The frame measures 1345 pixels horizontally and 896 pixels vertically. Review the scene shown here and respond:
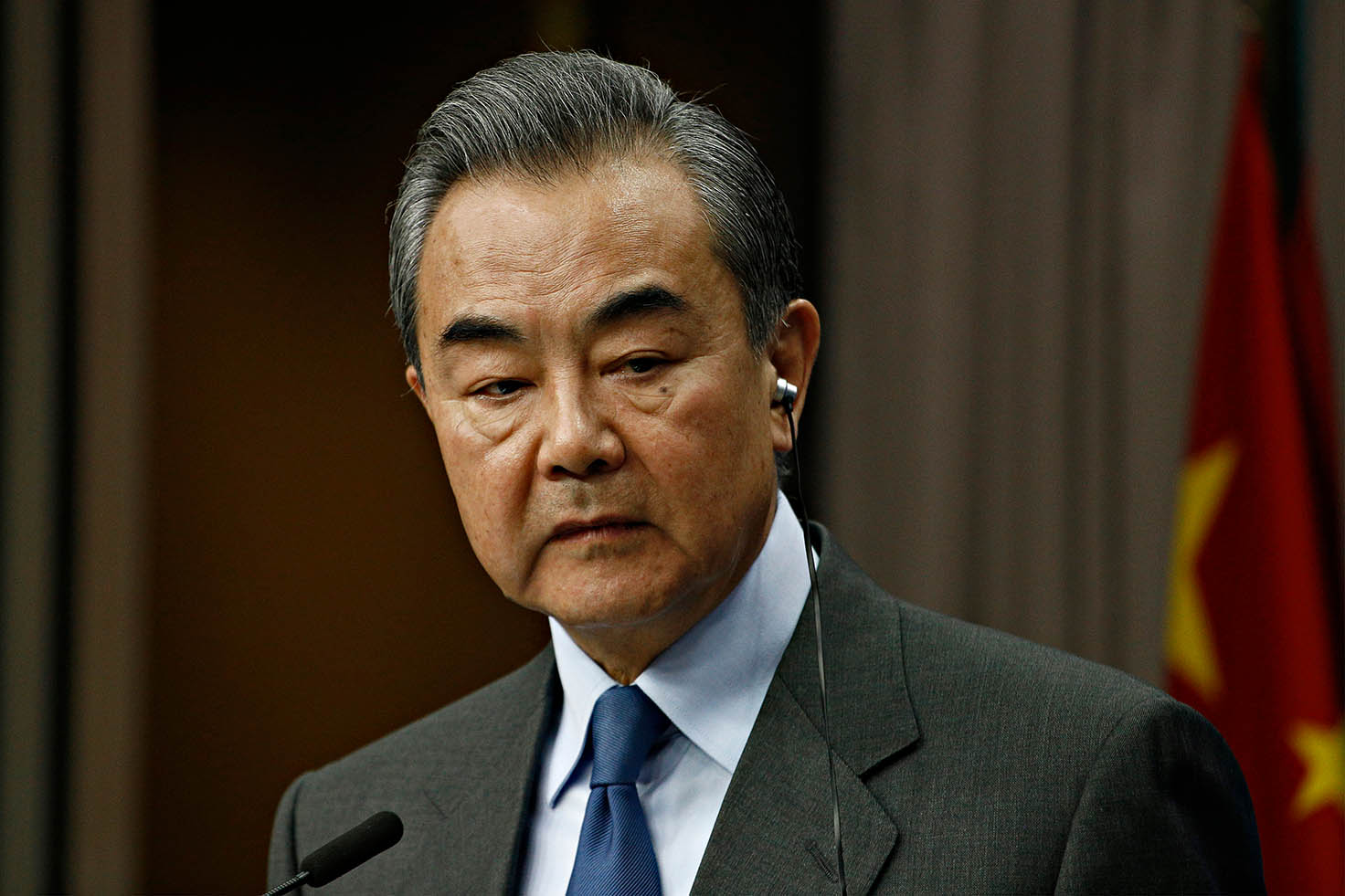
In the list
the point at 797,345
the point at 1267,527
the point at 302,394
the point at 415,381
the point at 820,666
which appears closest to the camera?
the point at 820,666

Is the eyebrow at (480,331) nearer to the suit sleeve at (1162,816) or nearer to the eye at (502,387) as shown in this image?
the eye at (502,387)

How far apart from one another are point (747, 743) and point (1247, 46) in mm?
2280

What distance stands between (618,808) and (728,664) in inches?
7.4

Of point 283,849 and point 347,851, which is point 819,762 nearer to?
point 347,851

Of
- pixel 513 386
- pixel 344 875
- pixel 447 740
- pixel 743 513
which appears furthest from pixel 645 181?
pixel 344 875

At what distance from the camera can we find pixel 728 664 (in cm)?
143

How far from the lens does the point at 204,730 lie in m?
3.17

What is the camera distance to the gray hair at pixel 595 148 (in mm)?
1403

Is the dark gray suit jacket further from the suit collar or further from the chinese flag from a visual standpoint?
the chinese flag

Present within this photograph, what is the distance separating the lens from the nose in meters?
1.30

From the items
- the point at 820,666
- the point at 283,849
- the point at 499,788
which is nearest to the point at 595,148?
A: the point at 820,666

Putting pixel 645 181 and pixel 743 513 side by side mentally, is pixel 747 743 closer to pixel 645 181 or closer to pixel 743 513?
pixel 743 513

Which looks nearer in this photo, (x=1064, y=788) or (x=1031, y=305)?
(x=1064, y=788)

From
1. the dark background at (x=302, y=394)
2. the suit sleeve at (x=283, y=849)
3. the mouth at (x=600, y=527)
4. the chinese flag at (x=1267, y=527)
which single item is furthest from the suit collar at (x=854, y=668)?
the dark background at (x=302, y=394)
